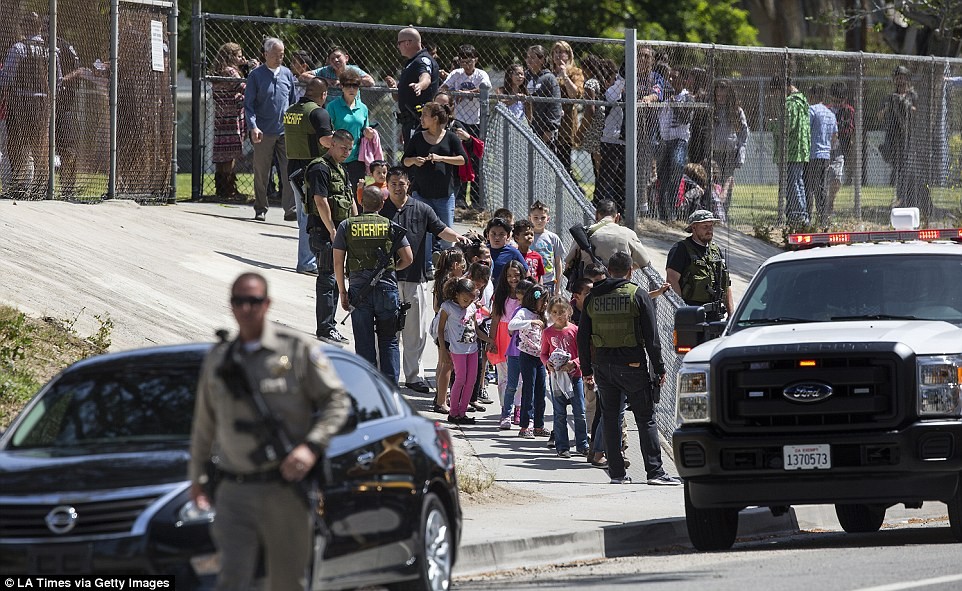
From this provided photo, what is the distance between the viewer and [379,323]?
47.3ft

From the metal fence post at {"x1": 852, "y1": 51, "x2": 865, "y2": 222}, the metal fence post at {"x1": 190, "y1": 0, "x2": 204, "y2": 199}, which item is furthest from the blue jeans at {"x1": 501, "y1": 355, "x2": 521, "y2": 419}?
the metal fence post at {"x1": 852, "y1": 51, "x2": 865, "y2": 222}

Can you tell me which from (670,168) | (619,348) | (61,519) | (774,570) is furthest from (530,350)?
(61,519)

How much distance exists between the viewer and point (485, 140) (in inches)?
798

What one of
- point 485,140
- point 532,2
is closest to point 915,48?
point 532,2

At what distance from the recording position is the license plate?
10523mm

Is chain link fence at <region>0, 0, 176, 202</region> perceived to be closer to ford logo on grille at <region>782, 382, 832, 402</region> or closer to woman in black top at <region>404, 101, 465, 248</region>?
woman in black top at <region>404, 101, 465, 248</region>

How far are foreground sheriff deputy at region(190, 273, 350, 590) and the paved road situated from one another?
9.69 ft

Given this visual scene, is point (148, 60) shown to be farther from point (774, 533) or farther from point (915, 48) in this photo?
point (915, 48)

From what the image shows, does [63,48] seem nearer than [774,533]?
No

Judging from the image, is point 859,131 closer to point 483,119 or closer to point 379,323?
point 483,119

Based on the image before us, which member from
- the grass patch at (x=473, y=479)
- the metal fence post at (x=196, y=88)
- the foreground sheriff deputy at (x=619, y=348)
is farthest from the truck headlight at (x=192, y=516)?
the metal fence post at (x=196, y=88)

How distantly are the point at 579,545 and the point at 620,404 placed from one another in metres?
2.95

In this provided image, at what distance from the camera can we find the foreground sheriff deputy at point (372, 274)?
564 inches

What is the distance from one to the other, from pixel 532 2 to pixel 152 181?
31.9 metres
